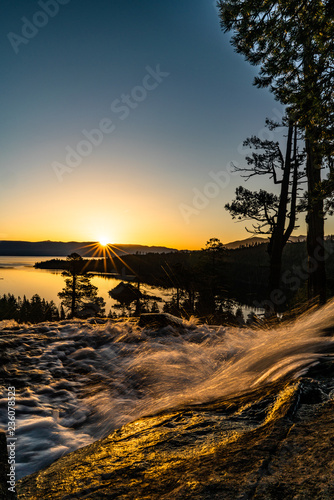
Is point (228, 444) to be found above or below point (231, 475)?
below

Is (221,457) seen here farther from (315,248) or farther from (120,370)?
(315,248)

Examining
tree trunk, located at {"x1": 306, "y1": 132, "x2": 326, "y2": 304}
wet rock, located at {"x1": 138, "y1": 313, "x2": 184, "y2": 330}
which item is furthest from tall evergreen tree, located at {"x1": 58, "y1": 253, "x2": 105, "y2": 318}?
tree trunk, located at {"x1": 306, "y1": 132, "x2": 326, "y2": 304}

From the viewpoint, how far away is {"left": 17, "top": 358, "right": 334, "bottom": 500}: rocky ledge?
1.31m

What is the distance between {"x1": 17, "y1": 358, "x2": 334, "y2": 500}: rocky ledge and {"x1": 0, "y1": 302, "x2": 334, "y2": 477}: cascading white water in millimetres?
741

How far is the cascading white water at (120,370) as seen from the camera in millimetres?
3172

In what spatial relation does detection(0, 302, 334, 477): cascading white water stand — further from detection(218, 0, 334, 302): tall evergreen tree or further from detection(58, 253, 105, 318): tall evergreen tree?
detection(58, 253, 105, 318): tall evergreen tree

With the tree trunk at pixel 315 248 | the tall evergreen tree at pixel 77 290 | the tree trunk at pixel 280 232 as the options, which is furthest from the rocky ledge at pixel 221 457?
the tall evergreen tree at pixel 77 290

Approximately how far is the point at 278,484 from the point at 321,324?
165 inches

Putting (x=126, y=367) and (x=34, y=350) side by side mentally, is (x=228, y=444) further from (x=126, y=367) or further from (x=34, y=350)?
(x=34, y=350)

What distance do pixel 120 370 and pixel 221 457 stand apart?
3.97 metres

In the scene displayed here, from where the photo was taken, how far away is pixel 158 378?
15.2 feet

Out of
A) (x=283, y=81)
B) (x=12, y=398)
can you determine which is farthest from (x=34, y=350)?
(x=283, y=81)

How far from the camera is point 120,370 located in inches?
205

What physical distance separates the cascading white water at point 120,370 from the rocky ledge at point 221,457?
741 millimetres
